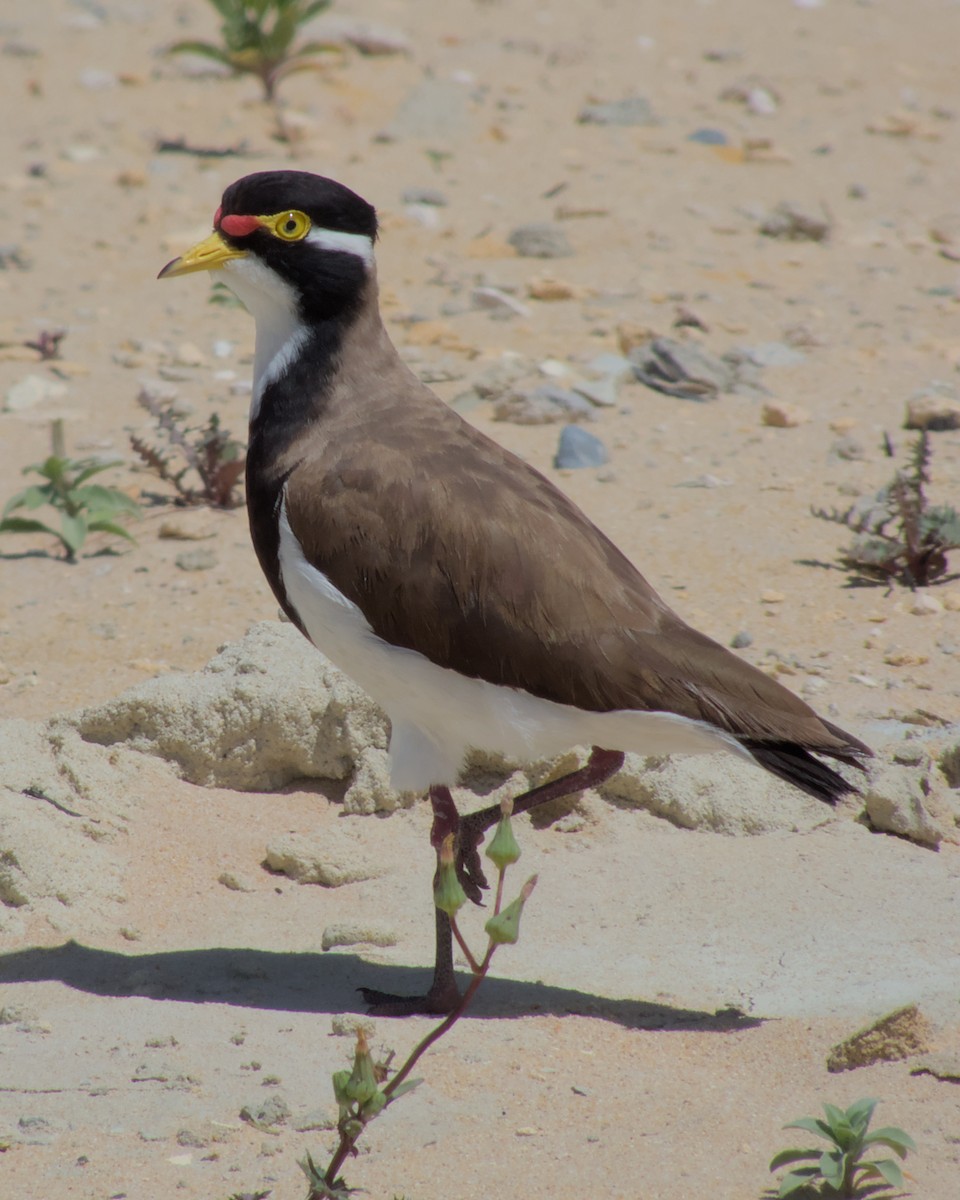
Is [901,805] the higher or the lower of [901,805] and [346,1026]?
the higher

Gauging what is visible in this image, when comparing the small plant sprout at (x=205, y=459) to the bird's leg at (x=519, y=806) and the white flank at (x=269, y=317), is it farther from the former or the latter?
the bird's leg at (x=519, y=806)

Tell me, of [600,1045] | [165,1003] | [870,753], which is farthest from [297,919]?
[870,753]

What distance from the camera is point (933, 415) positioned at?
328 inches

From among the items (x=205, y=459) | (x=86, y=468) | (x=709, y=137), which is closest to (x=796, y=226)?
(x=709, y=137)

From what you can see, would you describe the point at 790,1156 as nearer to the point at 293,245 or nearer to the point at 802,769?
the point at 802,769

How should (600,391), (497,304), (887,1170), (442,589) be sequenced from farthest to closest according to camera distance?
1. (497,304)
2. (600,391)
3. (442,589)
4. (887,1170)

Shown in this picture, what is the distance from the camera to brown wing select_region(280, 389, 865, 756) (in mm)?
4551

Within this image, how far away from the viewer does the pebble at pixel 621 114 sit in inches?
522

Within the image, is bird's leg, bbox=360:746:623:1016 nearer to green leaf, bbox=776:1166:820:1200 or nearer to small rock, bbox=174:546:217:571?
green leaf, bbox=776:1166:820:1200

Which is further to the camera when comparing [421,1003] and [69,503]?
[69,503]

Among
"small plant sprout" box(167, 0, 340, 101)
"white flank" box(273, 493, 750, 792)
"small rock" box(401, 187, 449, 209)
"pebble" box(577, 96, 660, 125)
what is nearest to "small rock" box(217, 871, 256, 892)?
"white flank" box(273, 493, 750, 792)

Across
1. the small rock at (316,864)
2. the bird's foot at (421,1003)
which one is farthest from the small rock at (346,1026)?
the small rock at (316,864)

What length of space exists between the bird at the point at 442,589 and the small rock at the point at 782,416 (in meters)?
3.64

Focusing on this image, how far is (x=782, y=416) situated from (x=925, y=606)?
1.93 meters
